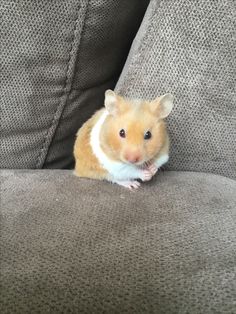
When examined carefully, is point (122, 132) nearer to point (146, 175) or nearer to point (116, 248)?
point (146, 175)

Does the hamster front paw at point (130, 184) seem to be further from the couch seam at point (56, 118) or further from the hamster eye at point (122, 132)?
the couch seam at point (56, 118)

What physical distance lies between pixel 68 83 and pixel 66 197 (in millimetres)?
362

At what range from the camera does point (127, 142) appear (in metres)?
0.90

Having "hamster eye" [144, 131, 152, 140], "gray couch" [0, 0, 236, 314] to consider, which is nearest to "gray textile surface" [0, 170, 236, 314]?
"gray couch" [0, 0, 236, 314]

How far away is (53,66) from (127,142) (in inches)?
12.3

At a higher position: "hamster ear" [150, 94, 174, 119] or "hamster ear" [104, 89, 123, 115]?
"hamster ear" [150, 94, 174, 119]

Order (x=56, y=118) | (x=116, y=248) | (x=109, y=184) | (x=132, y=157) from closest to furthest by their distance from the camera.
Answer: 1. (x=116, y=248)
2. (x=132, y=157)
3. (x=109, y=184)
4. (x=56, y=118)

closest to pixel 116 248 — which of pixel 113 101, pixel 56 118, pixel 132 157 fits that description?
pixel 132 157

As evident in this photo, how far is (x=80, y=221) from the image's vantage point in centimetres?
75

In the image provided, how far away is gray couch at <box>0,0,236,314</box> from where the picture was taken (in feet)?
1.93

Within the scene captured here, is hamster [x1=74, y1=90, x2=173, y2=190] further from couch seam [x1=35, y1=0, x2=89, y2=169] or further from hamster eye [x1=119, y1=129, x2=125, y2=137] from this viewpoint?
couch seam [x1=35, y1=0, x2=89, y2=169]

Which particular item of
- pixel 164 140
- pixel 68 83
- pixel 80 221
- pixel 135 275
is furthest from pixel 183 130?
pixel 135 275

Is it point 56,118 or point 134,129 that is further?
point 56,118

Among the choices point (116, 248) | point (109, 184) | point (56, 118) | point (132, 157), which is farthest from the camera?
point (56, 118)
